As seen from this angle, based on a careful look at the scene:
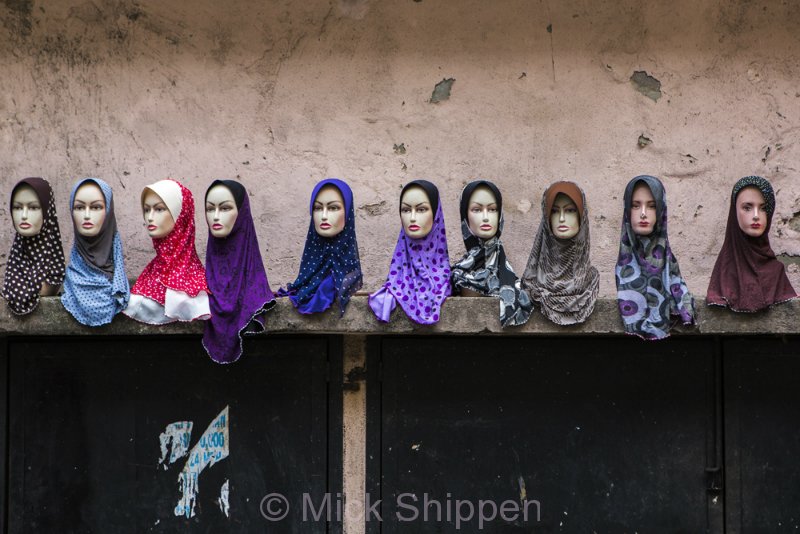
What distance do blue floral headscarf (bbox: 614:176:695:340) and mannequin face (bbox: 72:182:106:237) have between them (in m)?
2.26

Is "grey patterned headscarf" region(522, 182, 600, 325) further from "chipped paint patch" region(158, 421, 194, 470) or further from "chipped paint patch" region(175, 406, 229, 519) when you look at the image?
"chipped paint patch" region(158, 421, 194, 470)

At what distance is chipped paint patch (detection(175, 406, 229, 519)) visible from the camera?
4957 mm

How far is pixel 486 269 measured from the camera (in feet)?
15.1

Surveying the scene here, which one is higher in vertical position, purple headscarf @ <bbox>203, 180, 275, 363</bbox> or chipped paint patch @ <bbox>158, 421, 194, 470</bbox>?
purple headscarf @ <bbox>203, 180, 275, 363</bbox>

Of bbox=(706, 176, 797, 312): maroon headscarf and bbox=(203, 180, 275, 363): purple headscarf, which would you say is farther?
bbox=(203, 180, 275, 363): purple headscarf

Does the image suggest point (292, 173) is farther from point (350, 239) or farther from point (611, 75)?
point (611, 75)

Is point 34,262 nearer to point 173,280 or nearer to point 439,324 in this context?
point 173,280

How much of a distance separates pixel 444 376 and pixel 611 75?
5.85ft

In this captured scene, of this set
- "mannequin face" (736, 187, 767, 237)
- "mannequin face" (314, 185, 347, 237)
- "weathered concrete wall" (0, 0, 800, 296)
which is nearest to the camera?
"mannequin face" (736, 187, 767, 237)

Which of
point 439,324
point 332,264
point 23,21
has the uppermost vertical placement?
point 23,21

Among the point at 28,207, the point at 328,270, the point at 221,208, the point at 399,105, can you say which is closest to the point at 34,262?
the point at 28,207

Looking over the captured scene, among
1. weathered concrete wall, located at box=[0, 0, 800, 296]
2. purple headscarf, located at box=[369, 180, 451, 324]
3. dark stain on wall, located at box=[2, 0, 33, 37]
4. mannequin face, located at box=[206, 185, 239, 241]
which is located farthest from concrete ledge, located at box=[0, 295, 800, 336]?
dark stain on wall, located at box=[2, 0, 33, 37]

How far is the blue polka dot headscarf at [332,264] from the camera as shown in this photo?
15.0 feet

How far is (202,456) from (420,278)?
137 centimetres
